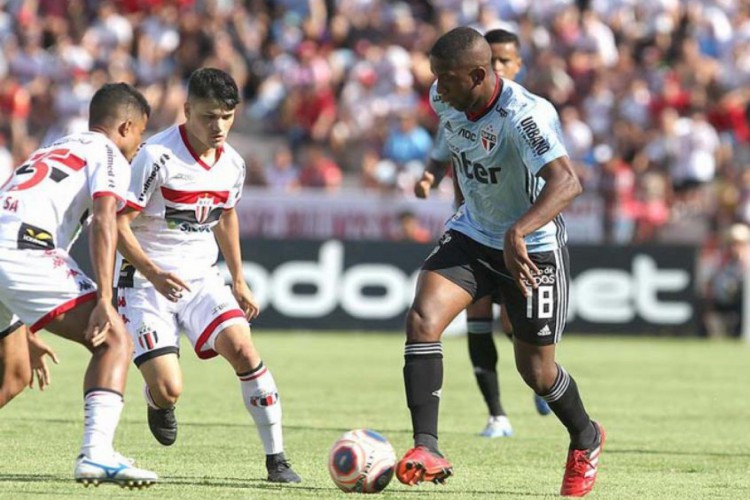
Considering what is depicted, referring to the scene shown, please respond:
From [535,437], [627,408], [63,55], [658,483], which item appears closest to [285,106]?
[63,55]

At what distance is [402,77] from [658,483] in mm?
16012

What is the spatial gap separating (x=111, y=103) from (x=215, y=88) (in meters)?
0.58

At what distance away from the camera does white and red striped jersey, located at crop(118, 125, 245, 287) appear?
820 cm

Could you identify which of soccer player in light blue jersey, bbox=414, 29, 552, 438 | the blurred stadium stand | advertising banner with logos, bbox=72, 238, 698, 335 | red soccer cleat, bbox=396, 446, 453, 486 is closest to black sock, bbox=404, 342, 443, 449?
red soccer cleat, bbox=396, 446, 453, 486

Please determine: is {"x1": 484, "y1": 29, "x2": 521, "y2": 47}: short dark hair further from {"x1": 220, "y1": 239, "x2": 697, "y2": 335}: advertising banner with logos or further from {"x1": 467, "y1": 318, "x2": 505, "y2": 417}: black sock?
{"x1": 220, "y1": 239, "x2": 697, "y2": 335}: advertising banner with logos

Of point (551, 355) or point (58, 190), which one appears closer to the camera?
point (58, 190)

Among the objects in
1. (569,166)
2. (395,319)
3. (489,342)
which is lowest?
(395,319)

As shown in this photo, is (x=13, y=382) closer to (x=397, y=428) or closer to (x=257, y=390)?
(x=257, y=390)

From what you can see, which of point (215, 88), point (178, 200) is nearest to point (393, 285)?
point (178, 200)

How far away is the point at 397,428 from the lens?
425 inches

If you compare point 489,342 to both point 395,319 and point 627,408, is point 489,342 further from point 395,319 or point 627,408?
Answer: point 395,319

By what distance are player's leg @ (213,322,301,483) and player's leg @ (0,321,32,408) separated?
1028 millimetres

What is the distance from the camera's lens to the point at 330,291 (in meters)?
20.4

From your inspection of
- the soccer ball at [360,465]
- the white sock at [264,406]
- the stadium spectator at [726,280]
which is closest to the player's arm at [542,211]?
the soccer ball at [360,465]
